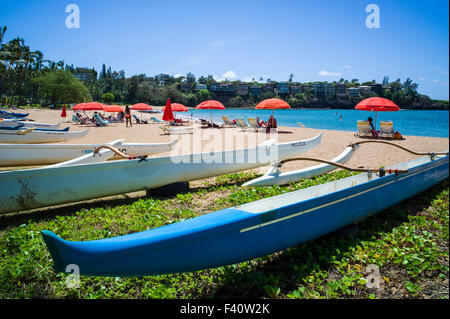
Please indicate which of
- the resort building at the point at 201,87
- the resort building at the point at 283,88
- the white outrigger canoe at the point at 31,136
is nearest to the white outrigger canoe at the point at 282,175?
the white outrigger canoe at the point at 31,136

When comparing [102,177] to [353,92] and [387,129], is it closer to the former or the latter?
[387,129]

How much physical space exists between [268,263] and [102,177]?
253 cm

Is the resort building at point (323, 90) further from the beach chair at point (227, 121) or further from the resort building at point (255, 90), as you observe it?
the beach chair at point (227, 121)

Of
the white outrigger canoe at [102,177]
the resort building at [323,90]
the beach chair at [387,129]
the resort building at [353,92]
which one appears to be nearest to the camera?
the white outrigger canoe at [102,177]

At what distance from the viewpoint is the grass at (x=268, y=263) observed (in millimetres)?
1931

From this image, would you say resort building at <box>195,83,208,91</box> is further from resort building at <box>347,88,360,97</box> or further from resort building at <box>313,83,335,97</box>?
resort building at <box>347,88,360,97</box>

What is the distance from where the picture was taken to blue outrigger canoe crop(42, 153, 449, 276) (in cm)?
150

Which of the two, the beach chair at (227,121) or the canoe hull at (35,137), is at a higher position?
the beach chair at (227,121)

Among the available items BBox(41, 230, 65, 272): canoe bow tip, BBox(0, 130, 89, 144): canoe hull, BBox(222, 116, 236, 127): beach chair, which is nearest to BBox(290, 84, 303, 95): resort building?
BBox(222, 116, 236, 127): beach chair

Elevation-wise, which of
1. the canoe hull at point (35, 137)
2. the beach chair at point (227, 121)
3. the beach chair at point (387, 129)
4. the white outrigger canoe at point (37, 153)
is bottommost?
the white outrigger canoe at point (37, 153)

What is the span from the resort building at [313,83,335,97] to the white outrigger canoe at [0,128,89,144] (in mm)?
99459

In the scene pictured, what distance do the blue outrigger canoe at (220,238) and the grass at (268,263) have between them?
0.23 m

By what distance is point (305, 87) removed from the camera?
327ft
